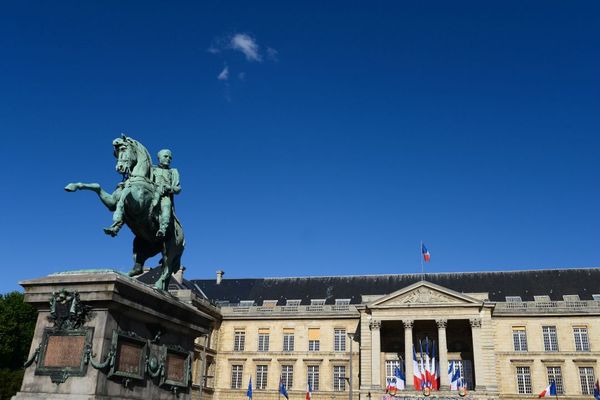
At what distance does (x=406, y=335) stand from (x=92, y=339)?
40093 mm

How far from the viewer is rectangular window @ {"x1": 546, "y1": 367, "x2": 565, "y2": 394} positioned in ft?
144

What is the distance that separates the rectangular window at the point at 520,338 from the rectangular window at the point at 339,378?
551 inches

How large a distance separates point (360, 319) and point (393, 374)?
5062mm

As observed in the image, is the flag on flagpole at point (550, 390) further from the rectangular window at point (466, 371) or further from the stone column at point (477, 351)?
the rectangular window at point (466, 371)

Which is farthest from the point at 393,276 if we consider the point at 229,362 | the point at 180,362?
the point at 180,362

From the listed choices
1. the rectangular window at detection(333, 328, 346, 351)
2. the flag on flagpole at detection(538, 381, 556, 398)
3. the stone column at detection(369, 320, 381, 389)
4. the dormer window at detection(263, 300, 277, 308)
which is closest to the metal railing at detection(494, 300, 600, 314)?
the flag on flagpole at detection(538, 381, 556, 398)

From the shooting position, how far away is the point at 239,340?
5131cm

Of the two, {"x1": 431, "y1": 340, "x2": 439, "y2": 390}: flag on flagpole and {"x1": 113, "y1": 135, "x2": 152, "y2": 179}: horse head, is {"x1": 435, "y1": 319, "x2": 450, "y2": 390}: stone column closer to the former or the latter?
{"x1": 431, "y1": 340, "x2": 439, "y2": 390}: flag on flagpole

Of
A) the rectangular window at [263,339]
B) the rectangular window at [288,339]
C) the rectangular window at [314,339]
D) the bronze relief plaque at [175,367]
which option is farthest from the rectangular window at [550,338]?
the bronze relief plaque at [175,367]

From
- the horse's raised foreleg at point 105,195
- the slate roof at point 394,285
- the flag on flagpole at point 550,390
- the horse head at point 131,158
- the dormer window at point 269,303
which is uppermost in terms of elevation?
the slate roof at point 394,285

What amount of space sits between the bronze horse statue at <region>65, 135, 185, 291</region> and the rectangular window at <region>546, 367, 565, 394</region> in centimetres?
4221

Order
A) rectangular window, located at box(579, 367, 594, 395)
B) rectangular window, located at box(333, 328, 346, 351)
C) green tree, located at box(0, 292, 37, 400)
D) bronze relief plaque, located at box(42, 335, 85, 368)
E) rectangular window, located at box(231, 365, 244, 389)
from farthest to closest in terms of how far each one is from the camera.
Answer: rectangular window, located at box(231, 365, 244, 389)
rectangular window, located at box(333, 328, 346, 351)
rectangular window, located at box(579, 367, 594, 395)
green tree, located at box(0, 292, 37, 400)
bronze relief plaque, located at box(42, 335, 85, 368)

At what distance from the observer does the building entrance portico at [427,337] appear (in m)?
43.4

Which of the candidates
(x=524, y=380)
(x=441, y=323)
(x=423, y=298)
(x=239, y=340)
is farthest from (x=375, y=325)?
(x=239, y=340)
